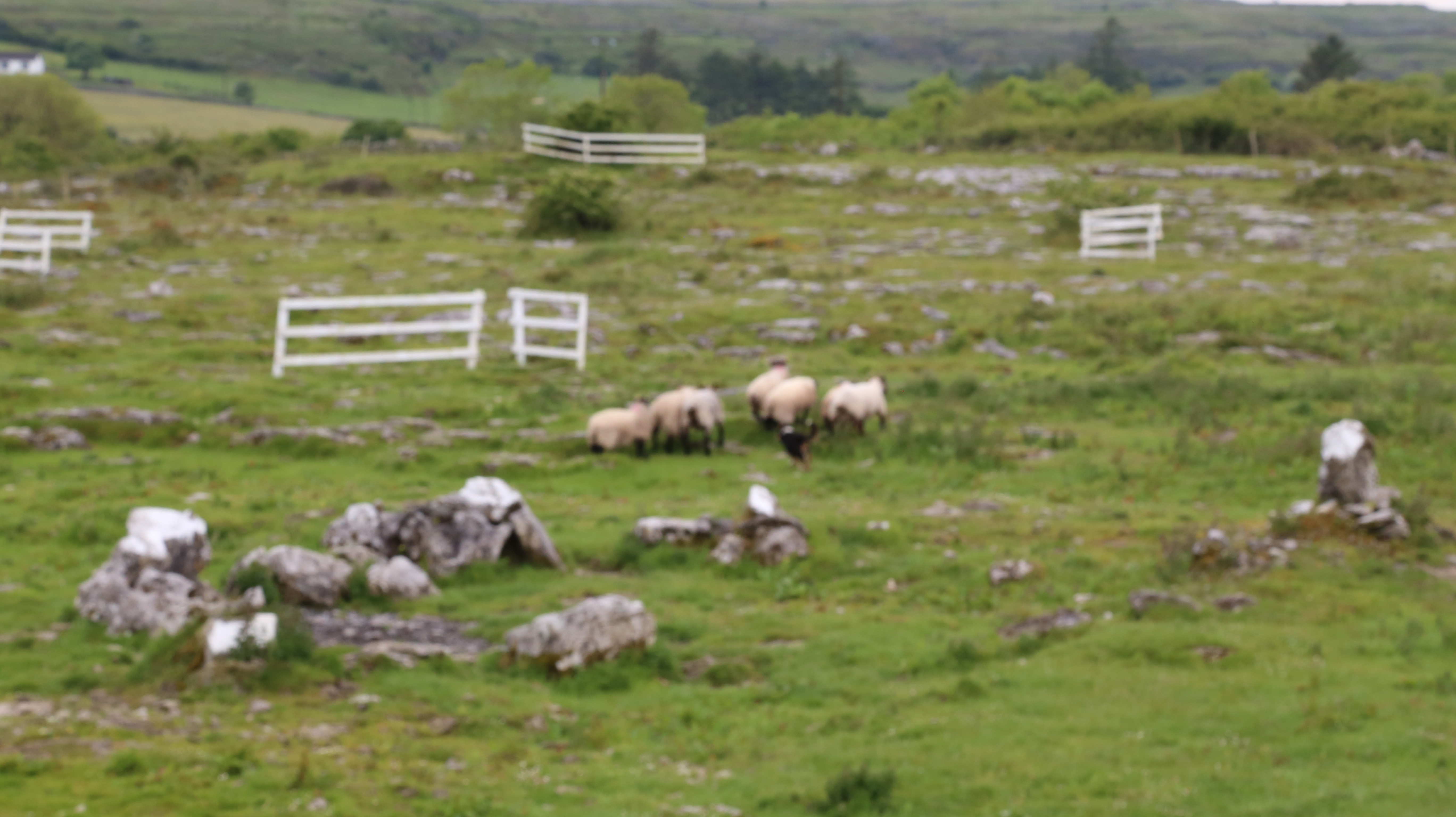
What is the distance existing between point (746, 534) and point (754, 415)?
25.4 feet

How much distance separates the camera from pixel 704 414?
23578 millimetres

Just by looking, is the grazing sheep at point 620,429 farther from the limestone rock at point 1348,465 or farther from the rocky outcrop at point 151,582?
the limestone rock at point 1348,465

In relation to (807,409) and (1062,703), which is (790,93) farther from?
(1062,703)

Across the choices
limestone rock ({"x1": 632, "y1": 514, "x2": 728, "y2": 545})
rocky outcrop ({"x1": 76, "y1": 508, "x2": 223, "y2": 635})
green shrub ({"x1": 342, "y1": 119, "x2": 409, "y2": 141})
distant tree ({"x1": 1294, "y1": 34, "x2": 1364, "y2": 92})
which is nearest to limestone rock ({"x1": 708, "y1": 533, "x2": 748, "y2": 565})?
limestone rock ({"x1": 632, "y1": 514, "x2": 728, "y2": 545})

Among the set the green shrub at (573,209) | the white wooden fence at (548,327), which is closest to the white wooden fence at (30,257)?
the green shrub at (573,209)

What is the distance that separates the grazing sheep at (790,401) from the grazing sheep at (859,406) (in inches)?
22.1

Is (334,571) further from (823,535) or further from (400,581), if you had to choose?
(823,535)

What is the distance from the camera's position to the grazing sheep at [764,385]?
25000 millimetres

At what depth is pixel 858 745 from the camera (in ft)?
38.2

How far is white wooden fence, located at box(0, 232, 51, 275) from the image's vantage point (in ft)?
133

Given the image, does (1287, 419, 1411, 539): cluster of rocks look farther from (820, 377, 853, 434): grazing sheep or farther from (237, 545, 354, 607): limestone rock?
(237, 545, 354, 607): limestone rock

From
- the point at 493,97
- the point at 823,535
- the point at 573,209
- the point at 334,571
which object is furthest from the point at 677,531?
the point at 493,97

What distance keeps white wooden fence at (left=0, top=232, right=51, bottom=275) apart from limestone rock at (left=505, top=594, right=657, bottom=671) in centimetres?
3360

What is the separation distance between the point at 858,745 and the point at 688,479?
35.6 feet
